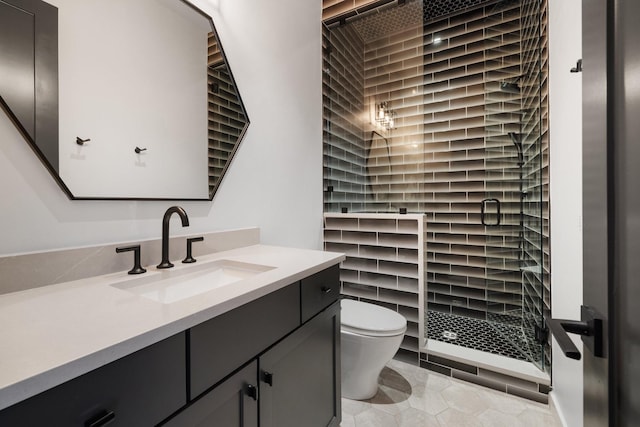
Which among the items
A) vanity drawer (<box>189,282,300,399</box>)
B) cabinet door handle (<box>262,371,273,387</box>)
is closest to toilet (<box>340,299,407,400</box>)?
vanity drawer (<box>189,282,300,399</box>)

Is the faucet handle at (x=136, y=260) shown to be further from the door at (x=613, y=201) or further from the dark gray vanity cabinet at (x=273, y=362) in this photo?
the door at (x=613, y=201)

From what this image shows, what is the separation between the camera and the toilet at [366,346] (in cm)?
158

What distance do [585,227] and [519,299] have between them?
1937mm

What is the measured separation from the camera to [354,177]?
276cm

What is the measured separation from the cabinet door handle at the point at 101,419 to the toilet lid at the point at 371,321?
1266mm

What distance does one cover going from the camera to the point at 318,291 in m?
1.20

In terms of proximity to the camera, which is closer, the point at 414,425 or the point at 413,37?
the point at 414,425

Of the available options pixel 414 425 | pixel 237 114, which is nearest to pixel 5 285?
pixel 237 114

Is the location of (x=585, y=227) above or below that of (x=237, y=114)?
below

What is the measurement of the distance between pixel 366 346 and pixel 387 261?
76 cm

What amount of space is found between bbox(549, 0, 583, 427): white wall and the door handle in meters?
0.85

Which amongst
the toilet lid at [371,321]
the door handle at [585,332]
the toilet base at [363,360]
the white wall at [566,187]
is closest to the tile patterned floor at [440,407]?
the toilet base at [363,360]

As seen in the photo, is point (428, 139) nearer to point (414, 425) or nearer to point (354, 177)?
point (354, 177)

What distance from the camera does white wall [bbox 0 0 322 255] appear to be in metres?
0.87
